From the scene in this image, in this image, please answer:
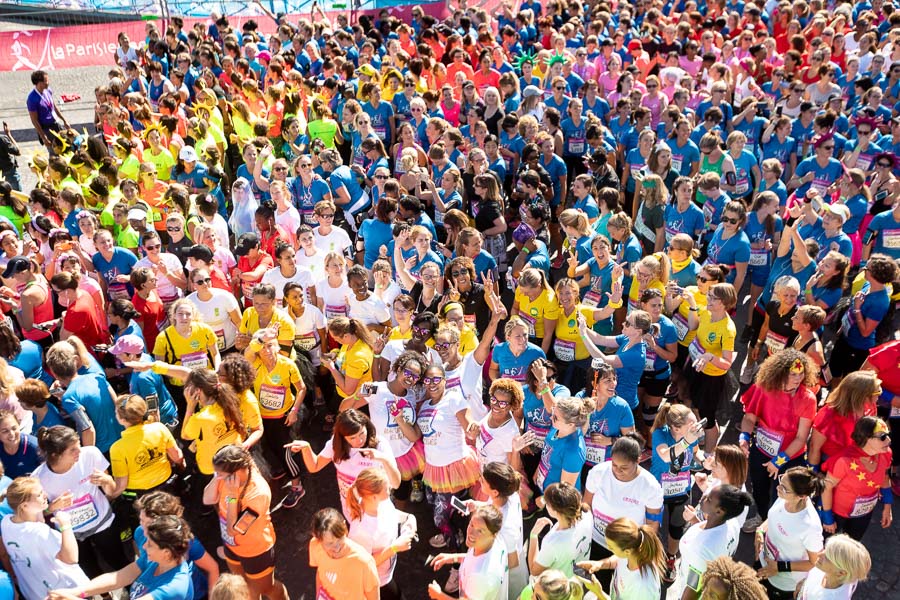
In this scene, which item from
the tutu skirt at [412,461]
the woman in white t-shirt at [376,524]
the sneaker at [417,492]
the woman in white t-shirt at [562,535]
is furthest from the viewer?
the sneaker at [417,492]

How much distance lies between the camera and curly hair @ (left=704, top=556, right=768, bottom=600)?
10.6 ft

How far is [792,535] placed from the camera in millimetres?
4039

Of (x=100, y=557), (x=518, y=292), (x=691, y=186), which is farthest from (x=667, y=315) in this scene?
(x=100, y=557)

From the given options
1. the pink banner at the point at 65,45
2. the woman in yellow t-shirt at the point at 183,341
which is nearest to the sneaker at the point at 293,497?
the woman in yellow t-shirt at the point at 183,341

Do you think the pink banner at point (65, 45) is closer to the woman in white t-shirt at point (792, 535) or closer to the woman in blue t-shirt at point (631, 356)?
the woman in blue t-shirt at point (631, 356)

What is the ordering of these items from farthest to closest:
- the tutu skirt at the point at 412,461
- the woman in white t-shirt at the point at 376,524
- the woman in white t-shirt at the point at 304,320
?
1. the woman in white t-shirt at the point at 304,320
2. the tutu skirt at the point at 412,461
3. the woman in white t-shirt at the point at 376,524

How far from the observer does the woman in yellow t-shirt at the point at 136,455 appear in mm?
4719

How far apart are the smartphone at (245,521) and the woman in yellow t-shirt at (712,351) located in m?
3.38

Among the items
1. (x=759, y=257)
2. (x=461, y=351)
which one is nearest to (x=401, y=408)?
(x=461, y=351)

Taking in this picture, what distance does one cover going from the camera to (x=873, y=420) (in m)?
4.43

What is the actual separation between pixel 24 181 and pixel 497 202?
8942mm

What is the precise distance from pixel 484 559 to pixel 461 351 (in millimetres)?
2092

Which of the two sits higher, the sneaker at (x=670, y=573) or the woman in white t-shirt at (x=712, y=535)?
the woman in white t-shirt at (x=712, y=535)

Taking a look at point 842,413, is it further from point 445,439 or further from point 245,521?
point 245,521
